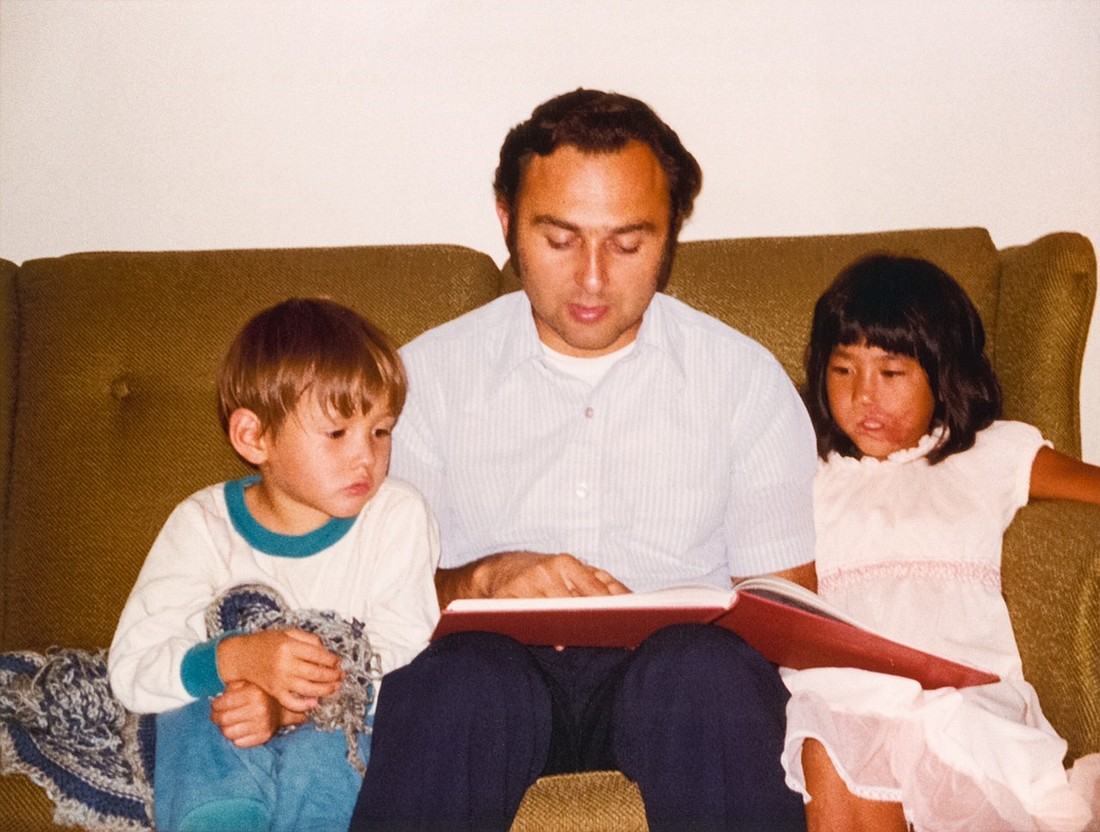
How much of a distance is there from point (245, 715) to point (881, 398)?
1.13 meters

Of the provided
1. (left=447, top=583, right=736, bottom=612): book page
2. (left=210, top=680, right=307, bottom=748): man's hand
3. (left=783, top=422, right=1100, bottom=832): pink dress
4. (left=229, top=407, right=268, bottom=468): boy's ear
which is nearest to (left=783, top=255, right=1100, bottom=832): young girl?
(left=783, top=422, right=1100, bottom=832): pink dress

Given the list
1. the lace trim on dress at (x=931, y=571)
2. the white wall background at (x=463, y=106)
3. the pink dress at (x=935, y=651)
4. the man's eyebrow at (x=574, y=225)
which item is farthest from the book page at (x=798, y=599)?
the white wall background at (x=463, y=106)

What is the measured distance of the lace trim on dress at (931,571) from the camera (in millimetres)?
1601

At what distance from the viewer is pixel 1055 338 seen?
172 cm

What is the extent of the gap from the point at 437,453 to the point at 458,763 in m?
0.64

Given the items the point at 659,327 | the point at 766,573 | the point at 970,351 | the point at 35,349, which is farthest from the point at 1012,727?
the point at 35,349

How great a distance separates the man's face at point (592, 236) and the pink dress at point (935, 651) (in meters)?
0.51

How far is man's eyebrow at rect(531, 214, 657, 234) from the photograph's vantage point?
154cm

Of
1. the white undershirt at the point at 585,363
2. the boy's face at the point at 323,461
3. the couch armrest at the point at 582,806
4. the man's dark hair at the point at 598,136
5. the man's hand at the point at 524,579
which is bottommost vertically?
the couch armrest at the point at 582,806

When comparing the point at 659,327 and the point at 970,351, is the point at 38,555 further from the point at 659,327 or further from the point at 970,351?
the point at 970,351

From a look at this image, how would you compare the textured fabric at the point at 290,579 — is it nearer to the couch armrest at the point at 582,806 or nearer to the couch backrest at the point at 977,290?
the couch armrest at the point at 582,806

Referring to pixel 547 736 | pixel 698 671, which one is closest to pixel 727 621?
pixel 698 671

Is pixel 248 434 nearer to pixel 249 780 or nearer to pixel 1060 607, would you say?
pixel 249 780

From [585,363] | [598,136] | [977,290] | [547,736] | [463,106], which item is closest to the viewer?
[547,736]
